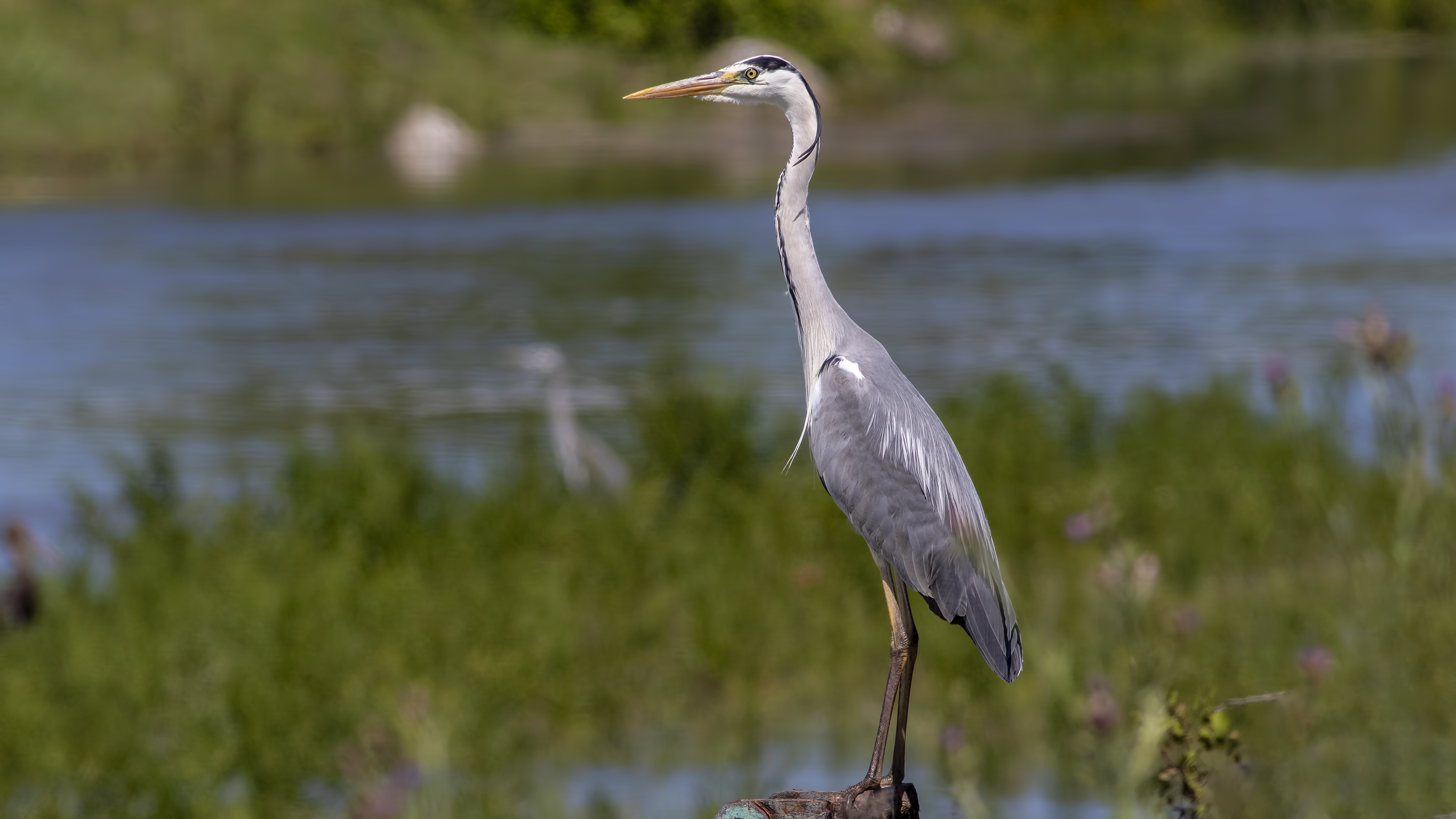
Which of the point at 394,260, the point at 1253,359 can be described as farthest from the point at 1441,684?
the point at 394,260

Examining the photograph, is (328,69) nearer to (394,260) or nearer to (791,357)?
(394,260)

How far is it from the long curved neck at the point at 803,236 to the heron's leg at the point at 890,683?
432mm

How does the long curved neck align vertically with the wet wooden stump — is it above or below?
above

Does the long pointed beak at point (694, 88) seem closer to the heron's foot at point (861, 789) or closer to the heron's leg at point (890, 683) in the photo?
the heron's leg at point (890, 683)

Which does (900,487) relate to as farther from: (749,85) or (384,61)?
(384,61)

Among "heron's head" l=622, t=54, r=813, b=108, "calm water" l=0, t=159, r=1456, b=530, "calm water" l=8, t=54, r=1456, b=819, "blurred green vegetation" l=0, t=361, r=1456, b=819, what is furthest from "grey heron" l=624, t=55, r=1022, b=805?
"calm water" l=0, t=159, r=1456, b=530

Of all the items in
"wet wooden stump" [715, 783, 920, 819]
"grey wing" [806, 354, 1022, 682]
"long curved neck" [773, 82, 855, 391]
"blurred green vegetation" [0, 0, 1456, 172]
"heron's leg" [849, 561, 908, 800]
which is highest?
"long curved neck" [773, 82, 855, 391]

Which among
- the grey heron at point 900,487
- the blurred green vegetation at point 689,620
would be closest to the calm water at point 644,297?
the blurred green vegetation at point 689,620

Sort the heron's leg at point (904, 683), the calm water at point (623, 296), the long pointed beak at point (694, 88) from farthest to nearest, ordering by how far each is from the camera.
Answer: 1. the calm water at point (623, 296)
2. the heron's leg at point (904, 683)
3. the long pointed beak at point (694, 88)

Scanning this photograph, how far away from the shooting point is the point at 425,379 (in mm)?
16531

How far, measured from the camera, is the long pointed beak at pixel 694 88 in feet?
7.99

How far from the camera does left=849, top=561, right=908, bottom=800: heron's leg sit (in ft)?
9.16

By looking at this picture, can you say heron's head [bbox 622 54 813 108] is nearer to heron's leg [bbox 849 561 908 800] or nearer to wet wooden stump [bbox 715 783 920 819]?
heron's leg [bbox 849 561 908 800]

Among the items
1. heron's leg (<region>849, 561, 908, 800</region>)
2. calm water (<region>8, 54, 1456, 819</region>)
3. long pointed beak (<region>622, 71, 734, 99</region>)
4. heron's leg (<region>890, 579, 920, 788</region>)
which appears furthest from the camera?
calm water (<region>8, 54, 1456, 819</region>)
